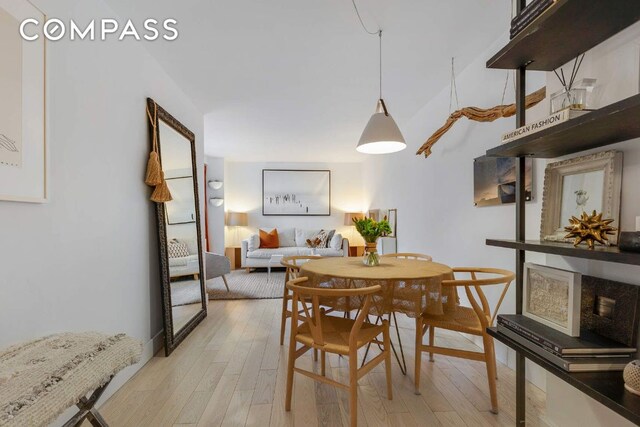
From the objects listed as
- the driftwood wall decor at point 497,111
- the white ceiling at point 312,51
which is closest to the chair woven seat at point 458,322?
the driftwood wall decor at point 497,111

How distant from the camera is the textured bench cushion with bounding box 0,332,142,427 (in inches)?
33.1

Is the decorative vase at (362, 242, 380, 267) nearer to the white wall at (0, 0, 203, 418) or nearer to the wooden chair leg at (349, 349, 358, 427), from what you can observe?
the wooden chair leg at (349, 349, 358, 427)

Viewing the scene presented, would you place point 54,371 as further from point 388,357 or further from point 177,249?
point 177,249

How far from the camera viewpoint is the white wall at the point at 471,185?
3.56ft

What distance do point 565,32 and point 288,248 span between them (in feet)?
19.7

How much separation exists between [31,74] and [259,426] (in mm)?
2082

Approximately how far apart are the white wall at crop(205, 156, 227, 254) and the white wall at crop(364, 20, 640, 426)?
3751 mm

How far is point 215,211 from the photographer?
6.91 metres

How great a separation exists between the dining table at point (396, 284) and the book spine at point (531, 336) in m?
0.60

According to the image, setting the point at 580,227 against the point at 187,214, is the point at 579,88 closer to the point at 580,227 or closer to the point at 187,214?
the point at 580,227

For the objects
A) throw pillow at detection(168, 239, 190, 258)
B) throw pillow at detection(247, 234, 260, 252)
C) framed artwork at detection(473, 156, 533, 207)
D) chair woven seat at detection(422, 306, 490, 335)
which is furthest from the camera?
throw pillow at detection(247, 234, 260, 252)

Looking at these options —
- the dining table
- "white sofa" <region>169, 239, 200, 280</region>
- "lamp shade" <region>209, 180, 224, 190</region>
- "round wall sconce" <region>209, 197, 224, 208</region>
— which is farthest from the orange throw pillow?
the dining table

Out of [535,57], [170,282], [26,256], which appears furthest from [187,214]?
[535,57]

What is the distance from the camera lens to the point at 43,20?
152cm
